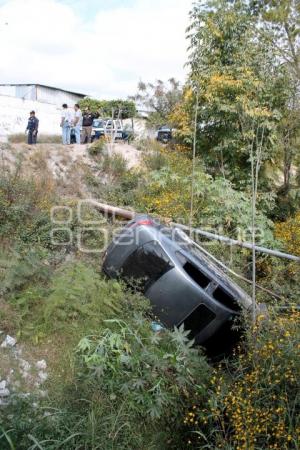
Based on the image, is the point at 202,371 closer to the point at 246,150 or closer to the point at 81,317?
the point at 81,317

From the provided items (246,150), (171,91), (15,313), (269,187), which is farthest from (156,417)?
(171,91)

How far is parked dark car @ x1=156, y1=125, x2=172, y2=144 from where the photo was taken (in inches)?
593

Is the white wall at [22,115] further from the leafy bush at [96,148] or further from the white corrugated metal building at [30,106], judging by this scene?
the leafy bush at [96,148]

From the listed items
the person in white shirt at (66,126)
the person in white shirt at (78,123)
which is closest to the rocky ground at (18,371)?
the person in white shirt at (66,126)

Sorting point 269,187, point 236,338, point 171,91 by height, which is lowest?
point 236,338

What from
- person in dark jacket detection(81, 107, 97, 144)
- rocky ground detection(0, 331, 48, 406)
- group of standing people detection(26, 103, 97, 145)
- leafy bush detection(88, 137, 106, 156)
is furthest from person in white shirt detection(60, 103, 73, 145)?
rocky ground detection(0, 331, 48, 406)

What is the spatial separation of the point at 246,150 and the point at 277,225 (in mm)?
2390

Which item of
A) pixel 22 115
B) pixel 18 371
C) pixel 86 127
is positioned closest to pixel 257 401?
pixel 18 371

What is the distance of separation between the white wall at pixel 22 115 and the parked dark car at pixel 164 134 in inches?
221

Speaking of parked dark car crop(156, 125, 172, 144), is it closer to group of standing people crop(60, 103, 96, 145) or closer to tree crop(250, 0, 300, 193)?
group of standing people crop(60, 103, 96, 145)

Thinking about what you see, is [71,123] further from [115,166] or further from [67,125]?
[115,166]

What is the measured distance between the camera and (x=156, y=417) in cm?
367

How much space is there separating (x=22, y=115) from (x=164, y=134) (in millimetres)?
8510

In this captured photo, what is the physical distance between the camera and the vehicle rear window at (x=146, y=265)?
5719 millimetres
